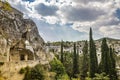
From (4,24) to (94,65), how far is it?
2577 centimetres

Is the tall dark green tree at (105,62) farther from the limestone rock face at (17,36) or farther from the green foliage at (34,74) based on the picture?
the green foliage at (34,74)

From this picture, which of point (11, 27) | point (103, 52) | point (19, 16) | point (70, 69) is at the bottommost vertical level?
point (70, 69)

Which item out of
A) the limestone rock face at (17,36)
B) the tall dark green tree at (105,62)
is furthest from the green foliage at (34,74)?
the tall dark green tree at (105,62)

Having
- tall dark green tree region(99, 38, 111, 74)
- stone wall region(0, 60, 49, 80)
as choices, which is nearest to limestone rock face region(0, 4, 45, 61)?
stone wall region(0, 60, 49, 80)

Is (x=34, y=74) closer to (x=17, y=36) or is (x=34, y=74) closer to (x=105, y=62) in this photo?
(x=17, y=36)

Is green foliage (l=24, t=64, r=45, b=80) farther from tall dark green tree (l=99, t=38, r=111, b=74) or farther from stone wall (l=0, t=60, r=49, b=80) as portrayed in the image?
tall dark green tree (l=99, t=38, r=111, b=74)

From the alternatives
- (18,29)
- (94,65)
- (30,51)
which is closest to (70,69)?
(94,65)

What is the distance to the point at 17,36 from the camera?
127 ft

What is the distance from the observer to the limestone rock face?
33406mm

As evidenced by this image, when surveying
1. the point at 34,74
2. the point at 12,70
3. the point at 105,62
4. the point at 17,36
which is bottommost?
the point at 34,74

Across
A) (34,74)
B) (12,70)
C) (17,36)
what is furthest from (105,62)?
(12,70)

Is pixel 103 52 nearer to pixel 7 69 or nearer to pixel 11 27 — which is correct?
pixel 11 27

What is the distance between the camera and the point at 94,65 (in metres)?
51.6

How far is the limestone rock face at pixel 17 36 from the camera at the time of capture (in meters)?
33.4
